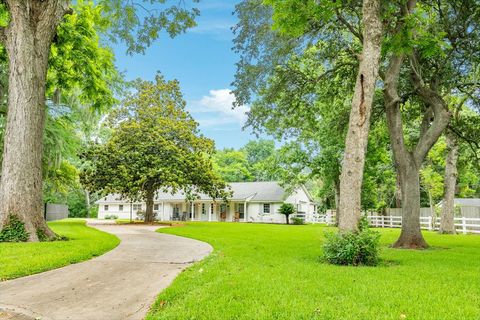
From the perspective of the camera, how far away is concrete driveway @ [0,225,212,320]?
420 centimetres

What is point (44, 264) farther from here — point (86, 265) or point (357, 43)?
point (357, 43)

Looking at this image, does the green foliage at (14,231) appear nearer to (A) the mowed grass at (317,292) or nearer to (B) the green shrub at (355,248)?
(A) the mowed grass at (317,292)

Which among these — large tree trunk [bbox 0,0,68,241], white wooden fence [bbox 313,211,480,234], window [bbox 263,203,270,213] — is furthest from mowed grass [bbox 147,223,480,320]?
window [bbox 263,203,270,213]

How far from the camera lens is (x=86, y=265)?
7.05m

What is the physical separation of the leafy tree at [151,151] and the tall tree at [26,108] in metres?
13.4

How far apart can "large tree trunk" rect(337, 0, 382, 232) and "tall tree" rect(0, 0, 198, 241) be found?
8.05 metres

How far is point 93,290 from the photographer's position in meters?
5.17

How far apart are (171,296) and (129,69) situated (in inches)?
740

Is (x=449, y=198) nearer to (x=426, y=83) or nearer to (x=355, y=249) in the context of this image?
(x=426, y=83)

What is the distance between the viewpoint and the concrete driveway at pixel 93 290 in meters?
4.20

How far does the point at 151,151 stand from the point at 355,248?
2020 centimetres

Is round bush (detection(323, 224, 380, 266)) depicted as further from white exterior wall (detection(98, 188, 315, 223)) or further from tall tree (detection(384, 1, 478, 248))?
white exterior wall (detection(98, 188, 315, 223))

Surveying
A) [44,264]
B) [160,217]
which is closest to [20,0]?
[44,264]

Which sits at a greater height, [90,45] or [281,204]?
[90,45]
